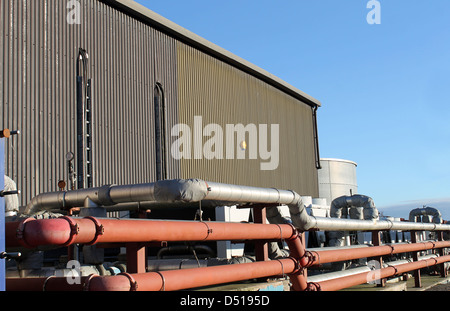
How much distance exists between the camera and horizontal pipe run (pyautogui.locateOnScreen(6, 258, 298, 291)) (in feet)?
18.2

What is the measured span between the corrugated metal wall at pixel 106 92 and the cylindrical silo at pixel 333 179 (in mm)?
15307

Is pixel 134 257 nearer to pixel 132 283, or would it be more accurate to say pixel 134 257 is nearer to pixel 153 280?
pixel 153 280

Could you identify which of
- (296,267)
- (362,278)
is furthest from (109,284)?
(362,278)

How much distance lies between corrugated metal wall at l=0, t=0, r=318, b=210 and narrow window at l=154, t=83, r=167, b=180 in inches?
8.3

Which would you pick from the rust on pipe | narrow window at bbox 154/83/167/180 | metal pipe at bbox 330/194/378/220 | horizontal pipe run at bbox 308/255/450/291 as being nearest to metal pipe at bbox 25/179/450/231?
the rust on pipe

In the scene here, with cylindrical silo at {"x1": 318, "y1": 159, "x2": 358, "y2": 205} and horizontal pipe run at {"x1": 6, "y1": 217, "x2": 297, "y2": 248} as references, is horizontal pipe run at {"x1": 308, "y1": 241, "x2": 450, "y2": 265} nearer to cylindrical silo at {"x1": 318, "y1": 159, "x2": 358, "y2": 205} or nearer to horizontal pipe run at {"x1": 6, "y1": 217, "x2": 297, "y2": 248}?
horizontal pipe run at {"x1": 6, "y1": 217, "x2": 297, "y2": 248}

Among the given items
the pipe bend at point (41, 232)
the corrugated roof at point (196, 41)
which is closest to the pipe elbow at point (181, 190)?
the pipe bend at point (41, 232)

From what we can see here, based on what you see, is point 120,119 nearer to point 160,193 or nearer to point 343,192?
point 160,193

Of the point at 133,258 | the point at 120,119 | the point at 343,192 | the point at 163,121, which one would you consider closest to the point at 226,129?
the point at 163,121

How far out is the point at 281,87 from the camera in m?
29.2

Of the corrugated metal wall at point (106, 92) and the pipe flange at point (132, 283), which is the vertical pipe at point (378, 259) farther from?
the pipe flange at point (132, 283)

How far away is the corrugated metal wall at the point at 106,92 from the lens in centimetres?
1445
